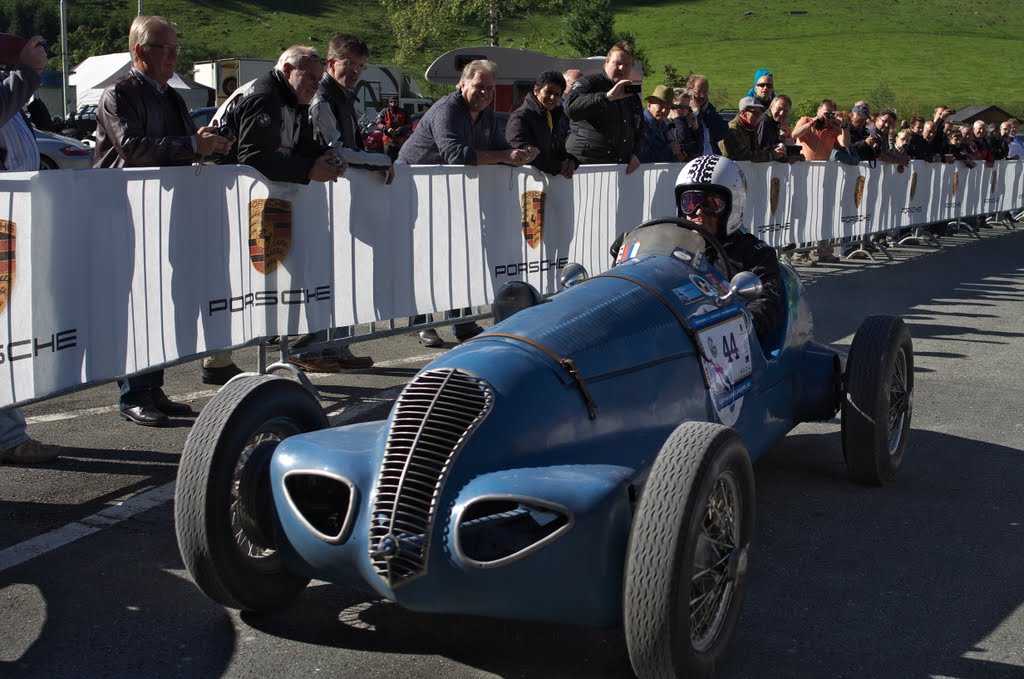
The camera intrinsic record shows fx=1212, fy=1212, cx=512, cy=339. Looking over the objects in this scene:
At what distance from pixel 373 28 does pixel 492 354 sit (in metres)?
134

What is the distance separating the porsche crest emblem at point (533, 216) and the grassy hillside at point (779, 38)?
6691 cm

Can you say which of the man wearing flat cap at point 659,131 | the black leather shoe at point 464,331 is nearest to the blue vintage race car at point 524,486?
the black leather shoe at point 464,331

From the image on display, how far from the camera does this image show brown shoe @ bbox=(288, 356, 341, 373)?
8.03m

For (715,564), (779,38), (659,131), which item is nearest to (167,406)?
(715,564)

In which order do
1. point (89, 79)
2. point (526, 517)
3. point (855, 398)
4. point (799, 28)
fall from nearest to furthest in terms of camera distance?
point (526, 517), point (855, 398), point (89, 79), point (799, 28)

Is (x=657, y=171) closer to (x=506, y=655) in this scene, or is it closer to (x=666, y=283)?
(x=666, y=283)

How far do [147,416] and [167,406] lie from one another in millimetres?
187

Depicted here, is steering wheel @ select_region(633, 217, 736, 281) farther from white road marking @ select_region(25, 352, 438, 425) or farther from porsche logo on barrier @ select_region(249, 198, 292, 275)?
white road marking @ select_region(25, 352, 438, 425)

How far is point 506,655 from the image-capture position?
3682mm

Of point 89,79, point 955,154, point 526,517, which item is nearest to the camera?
point 526,517

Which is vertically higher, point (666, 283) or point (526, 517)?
point (666, 283)

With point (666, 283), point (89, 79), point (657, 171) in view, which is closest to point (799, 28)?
point (89, 79)

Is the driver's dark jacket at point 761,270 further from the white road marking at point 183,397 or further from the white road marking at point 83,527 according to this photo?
the white road marking at point 183,397

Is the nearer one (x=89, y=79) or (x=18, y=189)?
(x=18, y=189)
